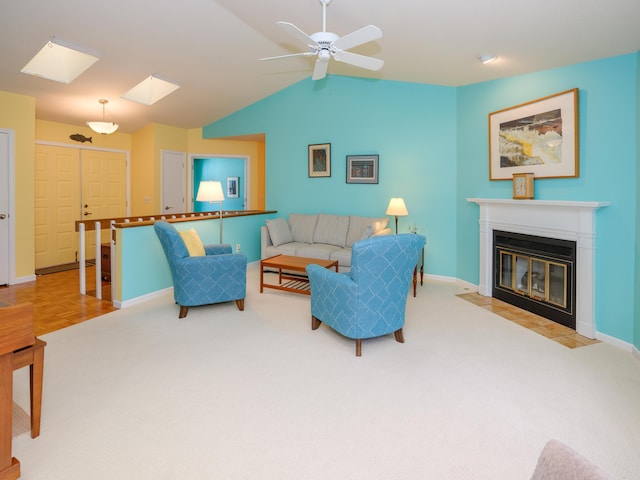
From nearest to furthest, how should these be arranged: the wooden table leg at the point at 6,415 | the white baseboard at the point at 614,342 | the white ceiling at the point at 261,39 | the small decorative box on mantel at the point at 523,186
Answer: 1. the wooden table leg at the point at 6,415
2. the white ceiling at the point at 261,39
3. the white baseboard at the point at 614,342
4. the small decorative box on mantel at the point at 523,186

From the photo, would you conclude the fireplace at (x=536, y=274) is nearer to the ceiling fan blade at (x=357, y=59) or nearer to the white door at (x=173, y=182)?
the ceiling fan blade at (x=357, y=59)

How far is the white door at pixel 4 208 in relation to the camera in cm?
488

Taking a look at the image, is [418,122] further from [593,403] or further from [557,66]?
[593,403]

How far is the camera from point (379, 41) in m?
3.91

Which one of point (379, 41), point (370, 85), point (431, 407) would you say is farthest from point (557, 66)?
point (431, 407)

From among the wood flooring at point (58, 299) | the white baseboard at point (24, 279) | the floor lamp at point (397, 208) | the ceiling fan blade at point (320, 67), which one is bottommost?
the wood flooring at point (58, 299)

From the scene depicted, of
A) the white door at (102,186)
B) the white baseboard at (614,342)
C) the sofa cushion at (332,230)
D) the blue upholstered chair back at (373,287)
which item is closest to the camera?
the blue upholstered chair back at (373,287)

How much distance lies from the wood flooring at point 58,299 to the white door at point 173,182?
84.0 inches

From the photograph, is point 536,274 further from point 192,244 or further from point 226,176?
point 226,176

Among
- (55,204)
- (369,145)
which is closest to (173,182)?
(55,204)

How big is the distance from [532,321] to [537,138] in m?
1.84

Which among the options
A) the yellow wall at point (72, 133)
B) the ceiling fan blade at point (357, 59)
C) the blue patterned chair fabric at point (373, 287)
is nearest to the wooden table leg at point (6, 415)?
the blue patterned chair fabric at point (373, 287)

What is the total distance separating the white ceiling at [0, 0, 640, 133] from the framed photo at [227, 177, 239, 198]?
2.59 m

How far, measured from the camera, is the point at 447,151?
5258 millimetres
